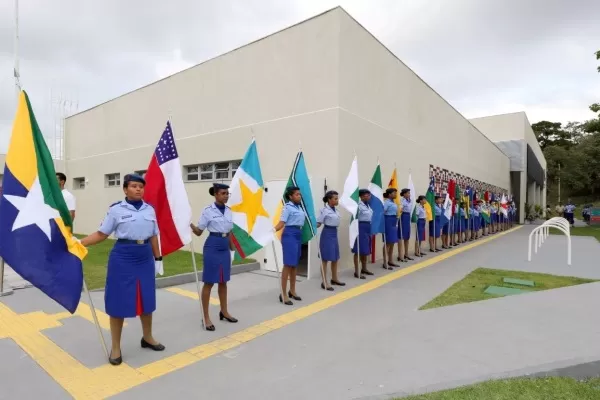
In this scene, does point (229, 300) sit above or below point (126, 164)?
below

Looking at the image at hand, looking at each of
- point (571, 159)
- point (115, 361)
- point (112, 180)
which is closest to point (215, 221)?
point (115, 361)

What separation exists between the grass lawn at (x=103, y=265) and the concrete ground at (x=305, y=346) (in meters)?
0.84

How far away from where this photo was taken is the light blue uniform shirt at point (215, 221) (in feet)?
14.9

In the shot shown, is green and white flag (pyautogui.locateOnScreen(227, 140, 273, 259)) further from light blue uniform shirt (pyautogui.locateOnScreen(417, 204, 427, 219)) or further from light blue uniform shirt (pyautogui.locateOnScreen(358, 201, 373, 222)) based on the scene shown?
light blue uniform shirt (pyautogui.locateOnScreen(417, 204, 427, 219))

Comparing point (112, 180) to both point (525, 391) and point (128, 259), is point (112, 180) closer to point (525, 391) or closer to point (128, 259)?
point (128, 259)

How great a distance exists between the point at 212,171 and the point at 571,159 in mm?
56527

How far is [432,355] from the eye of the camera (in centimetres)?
372

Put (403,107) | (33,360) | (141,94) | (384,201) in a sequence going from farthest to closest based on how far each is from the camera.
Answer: (141,94) → (403,107) → (384,201) → (33,360)

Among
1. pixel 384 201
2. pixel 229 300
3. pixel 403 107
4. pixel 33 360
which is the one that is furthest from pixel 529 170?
pixel 33 360

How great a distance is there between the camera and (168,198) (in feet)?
14.4

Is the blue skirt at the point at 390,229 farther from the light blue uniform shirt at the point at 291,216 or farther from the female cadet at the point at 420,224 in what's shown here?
the light blue uniform shirt at the point at 291,216

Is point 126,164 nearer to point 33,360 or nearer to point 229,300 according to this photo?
point 229,300

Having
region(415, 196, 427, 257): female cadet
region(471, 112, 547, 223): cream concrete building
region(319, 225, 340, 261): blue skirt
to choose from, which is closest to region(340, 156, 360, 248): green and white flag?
region(319, 225, 340, 261): blue skirt

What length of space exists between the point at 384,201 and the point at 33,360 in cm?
698
